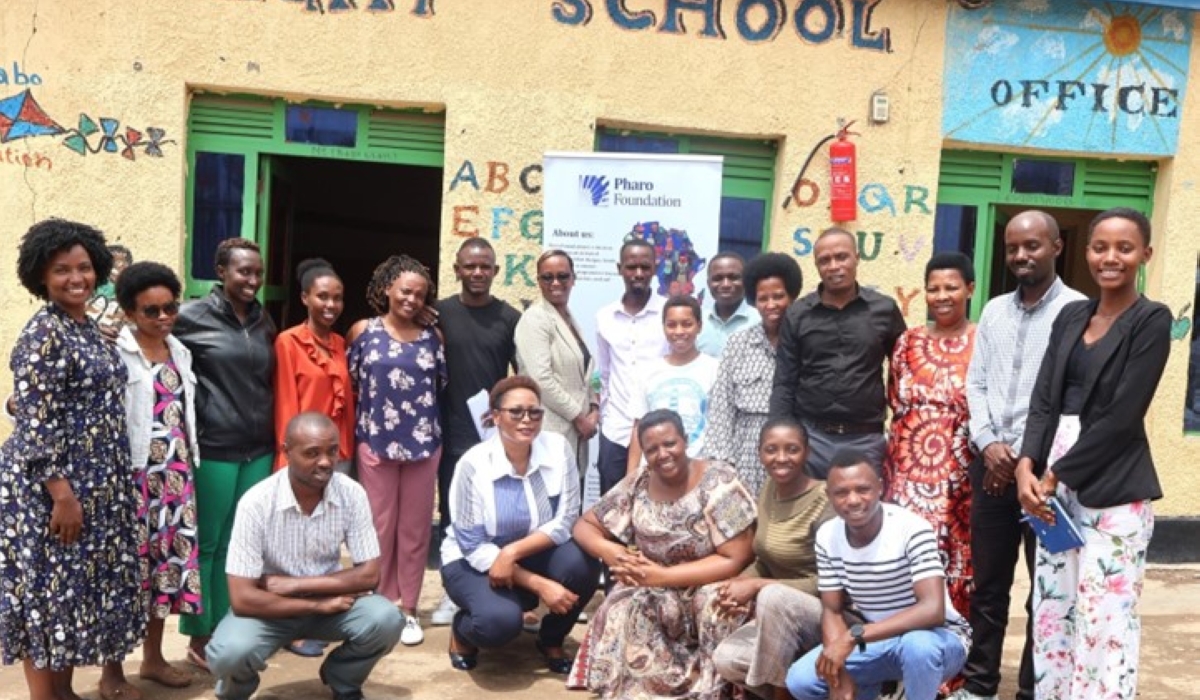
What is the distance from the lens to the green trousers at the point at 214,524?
453 cm

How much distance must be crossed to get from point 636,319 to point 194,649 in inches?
96.6

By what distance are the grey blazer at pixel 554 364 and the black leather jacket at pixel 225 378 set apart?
1190mm

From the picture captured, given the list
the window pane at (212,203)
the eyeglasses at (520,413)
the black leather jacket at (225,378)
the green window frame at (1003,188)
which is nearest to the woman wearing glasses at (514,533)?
the eyeglasses at (520,413)

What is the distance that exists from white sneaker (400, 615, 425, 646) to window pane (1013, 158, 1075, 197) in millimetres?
4806

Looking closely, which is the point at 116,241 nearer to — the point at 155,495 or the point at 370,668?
the point at 155,495

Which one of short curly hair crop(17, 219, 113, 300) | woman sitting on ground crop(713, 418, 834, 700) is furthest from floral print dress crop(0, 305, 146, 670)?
woman sitting on ground crop(713, 418, 834, 700)

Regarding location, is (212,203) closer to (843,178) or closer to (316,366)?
(316,366)

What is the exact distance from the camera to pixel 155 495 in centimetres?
423

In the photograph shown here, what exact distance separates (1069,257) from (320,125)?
5.97 meters

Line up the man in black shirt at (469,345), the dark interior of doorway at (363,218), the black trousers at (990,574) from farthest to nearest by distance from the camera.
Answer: the dark interior of doorway at (363,218)
the man in black shirt at (469,345)
the black trousers at (990,574)

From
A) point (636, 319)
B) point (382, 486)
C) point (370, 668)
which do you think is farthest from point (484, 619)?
point (636, 319)

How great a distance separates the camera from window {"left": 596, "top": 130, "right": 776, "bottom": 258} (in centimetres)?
694

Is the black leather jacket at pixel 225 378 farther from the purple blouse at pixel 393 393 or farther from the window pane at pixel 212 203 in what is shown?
the window pane at pixel 212 203

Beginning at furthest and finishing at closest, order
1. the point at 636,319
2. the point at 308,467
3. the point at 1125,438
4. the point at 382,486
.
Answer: the point at 636,319 → the point at 382,486 → the point at 308,467 → the point at 1125,438
